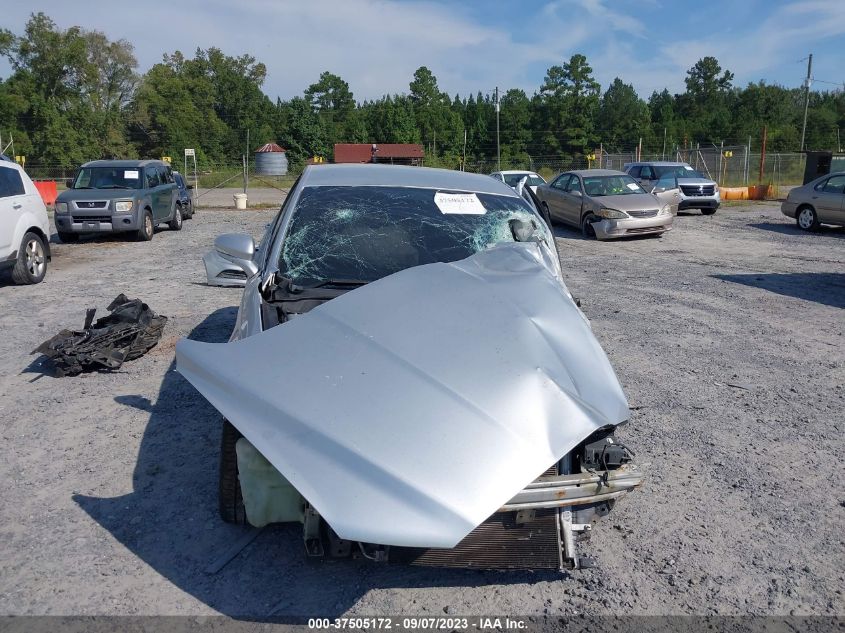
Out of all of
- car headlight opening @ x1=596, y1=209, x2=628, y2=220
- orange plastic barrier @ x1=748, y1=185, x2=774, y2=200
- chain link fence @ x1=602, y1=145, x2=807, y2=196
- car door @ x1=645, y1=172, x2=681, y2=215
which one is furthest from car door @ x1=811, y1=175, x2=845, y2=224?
chain link fence @ x1=602, y1=145, x2=807, y2=196

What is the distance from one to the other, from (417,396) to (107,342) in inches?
175

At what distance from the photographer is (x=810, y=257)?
12484 mm

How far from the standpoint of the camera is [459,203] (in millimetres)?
4613

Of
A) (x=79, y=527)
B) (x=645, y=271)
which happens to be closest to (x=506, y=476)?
(x=79, y=527)

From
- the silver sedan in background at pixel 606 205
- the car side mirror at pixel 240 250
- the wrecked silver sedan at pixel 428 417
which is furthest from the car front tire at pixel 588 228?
the wrecked silver sedan at pixel 428 417

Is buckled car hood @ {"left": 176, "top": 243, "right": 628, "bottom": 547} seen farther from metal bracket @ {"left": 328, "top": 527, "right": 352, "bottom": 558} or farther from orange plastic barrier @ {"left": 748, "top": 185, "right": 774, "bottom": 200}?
orange plastic barrier @ {"left": 748, "top": 185, "right": 774, "bottom": 200}

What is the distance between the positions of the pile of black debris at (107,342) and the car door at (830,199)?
15.1m

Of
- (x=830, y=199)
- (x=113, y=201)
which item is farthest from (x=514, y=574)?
(x=830, y=199)

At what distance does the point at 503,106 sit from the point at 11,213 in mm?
68869

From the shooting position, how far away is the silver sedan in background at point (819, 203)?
15.5 metres

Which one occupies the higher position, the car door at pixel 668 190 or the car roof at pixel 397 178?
the car roof at pixel 397 178

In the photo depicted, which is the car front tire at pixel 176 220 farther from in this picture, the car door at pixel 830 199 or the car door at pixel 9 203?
the car door at pixel 830 199

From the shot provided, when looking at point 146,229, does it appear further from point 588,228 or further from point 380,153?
point 380,153

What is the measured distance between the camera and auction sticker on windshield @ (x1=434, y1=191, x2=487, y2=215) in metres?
4.55
